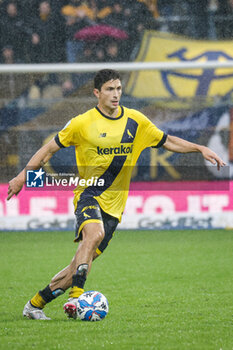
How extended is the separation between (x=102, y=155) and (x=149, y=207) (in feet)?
18.0

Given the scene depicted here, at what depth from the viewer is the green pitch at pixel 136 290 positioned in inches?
176

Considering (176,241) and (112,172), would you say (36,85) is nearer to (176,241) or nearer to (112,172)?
(176,241)

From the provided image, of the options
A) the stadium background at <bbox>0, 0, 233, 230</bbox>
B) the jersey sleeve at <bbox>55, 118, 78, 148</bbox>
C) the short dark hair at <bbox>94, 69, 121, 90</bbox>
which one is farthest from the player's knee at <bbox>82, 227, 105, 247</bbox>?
the stadium background at <bbox>0, 0, 233, 230</bbox>

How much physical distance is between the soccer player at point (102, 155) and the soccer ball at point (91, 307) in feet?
Result: 0.85

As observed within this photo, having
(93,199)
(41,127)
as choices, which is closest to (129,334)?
(93,199)

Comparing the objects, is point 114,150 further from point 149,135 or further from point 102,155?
point 149,135

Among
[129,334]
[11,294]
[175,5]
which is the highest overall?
[175,5]

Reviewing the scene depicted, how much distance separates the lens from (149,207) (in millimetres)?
11016

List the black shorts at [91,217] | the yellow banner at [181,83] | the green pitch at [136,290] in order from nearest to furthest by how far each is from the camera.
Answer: the green pitch at [136,290] < the black shorts at [91,217] < the yellow banner at [181,83]

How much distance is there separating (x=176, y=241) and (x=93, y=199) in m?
4.99

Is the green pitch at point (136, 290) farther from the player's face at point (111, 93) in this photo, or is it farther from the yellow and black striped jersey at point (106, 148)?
the player's face at point (111, 93)

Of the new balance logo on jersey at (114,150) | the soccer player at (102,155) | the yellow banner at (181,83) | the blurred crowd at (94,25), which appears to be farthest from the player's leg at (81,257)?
the blurred crowd at (94,25)

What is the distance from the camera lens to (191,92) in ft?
37.1

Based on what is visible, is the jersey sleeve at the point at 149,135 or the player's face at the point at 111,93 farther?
the jersey sleeve at the point at 149,135
